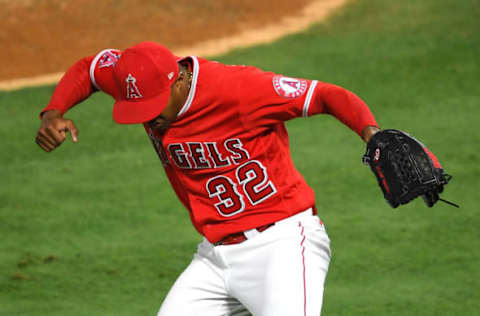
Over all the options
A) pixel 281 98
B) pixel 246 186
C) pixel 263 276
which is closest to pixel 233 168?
pixel 246 186

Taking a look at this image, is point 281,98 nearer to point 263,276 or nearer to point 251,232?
point 251,232

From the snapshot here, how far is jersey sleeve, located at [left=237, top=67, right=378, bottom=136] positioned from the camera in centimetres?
351

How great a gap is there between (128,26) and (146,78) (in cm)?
Result: 1146

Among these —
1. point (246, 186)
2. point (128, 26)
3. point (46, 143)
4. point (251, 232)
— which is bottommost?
point (128, 26)

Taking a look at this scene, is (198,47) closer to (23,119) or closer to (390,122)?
(23,119)

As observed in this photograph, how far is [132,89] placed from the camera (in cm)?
368

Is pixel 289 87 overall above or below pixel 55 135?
above

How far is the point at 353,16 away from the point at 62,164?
6637 millimetres

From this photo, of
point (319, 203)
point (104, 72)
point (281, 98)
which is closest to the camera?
point (281, 98)

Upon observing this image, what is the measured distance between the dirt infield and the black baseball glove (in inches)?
384

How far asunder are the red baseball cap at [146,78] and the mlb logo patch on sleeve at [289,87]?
0.47 metres

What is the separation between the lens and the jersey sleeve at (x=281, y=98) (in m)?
3.51

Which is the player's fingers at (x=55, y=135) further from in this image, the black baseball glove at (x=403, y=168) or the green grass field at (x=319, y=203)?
the green grass field at (x=319, y=203)

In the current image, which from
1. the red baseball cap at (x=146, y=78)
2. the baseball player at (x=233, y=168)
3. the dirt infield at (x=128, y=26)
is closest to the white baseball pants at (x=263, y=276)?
the baseball player at (x=233, y=168)
